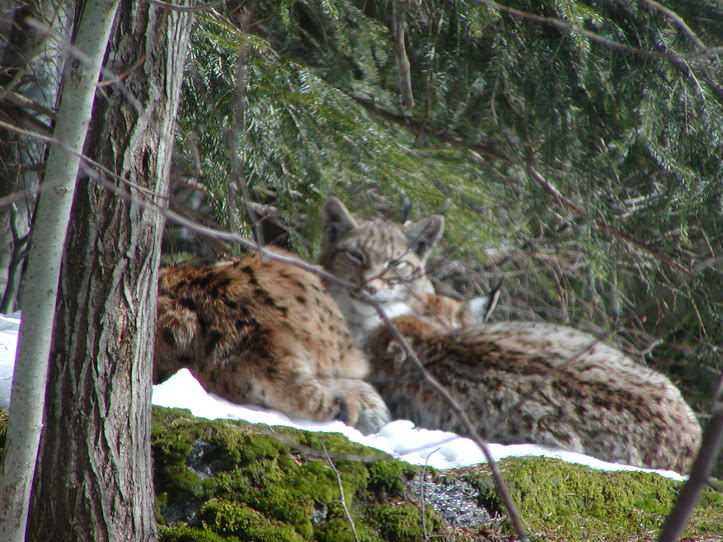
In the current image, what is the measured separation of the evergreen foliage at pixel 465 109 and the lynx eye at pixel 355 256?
31 centimetres

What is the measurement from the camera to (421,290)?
5.82 metres

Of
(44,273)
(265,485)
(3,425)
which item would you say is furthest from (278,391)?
(44,273)

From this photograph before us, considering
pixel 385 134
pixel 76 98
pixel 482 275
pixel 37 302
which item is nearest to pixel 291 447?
pixel 37 302

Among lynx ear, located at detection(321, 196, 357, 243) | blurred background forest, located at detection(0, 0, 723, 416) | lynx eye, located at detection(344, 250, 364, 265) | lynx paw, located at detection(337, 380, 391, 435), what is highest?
blurred background forest, located at detection(0, 0, 723, 416)

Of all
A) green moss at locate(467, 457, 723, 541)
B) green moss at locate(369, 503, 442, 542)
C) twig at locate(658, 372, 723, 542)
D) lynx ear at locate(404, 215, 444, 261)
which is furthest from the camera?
lynx ear at locate(404, 215, 444, 261)

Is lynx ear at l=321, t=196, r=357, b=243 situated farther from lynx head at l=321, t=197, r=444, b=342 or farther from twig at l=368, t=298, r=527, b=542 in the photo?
twig at l=368, t=298, r=527, b=542

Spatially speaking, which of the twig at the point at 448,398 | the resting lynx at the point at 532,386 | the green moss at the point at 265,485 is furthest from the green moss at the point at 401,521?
the twig at the point at 448,398

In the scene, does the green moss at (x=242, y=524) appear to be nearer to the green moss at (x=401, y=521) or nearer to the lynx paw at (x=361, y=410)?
the green moss at (x=401, y=521)

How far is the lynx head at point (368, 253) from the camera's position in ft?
17.0

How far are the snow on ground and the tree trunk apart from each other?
3.16ft

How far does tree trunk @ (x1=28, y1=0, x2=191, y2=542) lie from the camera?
230cm

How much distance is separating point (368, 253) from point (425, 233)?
45cm

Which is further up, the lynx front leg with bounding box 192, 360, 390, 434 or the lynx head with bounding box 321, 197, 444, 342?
the lynx head with bounding box 321, 197, 444, 342

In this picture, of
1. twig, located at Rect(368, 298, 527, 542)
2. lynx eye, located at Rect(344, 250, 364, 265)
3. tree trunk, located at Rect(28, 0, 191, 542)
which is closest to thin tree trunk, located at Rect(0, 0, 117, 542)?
tree trunk, located at Rect(28, 0, 191, 542)
